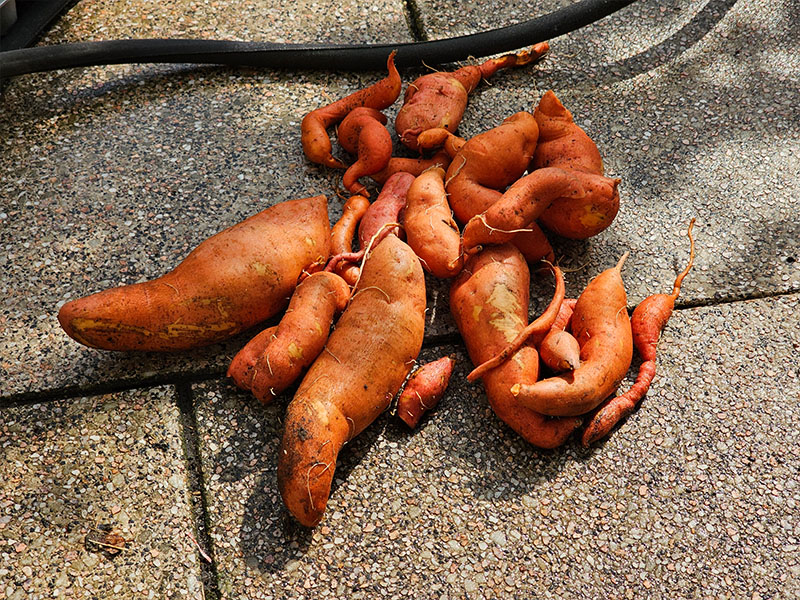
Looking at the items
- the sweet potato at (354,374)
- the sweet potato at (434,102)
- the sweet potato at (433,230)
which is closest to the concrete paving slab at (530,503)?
the sweet potato at (354,374)

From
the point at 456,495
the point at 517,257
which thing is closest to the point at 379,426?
the point at 456,495

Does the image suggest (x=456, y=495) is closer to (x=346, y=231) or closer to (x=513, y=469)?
(x=513, y=469)

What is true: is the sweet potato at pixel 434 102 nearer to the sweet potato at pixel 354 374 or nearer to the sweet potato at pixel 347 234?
the sweet potato at pixel 347 234

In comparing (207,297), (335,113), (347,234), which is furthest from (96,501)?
(335,113)

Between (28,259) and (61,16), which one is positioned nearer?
(28,259)

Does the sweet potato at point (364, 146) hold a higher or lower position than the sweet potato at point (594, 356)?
higher

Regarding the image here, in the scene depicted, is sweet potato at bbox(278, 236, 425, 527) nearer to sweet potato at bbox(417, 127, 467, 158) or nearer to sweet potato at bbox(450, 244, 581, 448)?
sweet potato at bbox(450, 244, 581, 448)

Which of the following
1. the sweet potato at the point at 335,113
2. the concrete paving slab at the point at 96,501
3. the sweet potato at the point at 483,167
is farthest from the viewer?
the sweet potato at the point at 335,113
